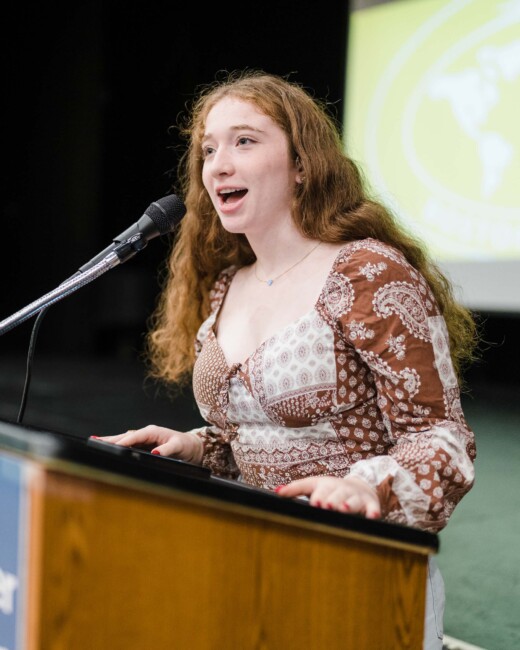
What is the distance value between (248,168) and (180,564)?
31.5 inches

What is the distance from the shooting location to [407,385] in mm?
1103

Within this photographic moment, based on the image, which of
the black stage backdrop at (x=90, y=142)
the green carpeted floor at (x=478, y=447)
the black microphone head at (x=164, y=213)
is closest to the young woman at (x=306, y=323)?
the black microphone head at (x=164, y=213)

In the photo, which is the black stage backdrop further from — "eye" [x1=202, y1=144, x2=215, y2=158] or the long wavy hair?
"eye" [x1=202, y1=144, x2=215, y2=158]

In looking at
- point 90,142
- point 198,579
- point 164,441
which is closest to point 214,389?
point 164,441

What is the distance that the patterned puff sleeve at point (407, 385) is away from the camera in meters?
0.99

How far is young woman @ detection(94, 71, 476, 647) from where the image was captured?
3.61ft

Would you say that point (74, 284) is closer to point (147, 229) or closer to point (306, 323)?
point (147, 229)

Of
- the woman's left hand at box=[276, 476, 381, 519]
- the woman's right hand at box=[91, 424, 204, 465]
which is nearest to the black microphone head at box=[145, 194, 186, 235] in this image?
the woman's right hand at box=[91, 424, 204, 465]

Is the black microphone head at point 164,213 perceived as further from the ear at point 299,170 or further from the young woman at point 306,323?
the ear at point 299,170

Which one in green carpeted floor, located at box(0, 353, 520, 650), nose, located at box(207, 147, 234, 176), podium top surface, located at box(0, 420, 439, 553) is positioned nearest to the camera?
podium top surface, located at box(0, 420, 439, 553)

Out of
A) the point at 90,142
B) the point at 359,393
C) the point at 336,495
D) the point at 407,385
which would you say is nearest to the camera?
the point at 336,495

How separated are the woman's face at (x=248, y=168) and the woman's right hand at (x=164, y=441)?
15.2 inches

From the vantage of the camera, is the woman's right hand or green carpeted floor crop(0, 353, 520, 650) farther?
green carpeted floor crop(0, 353, 520, 650)

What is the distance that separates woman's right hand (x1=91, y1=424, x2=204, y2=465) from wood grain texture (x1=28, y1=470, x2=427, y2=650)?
551 millimetres
